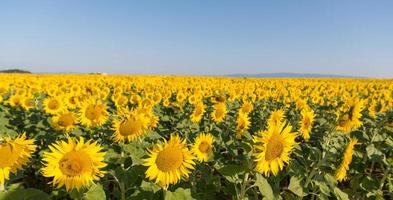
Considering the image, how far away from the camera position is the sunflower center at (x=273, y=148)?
133 inches

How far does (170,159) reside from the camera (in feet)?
10.6

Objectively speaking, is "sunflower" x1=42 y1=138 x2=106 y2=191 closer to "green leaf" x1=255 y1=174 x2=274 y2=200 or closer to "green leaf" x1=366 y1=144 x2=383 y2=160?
"green leaf" x1=255 y1=174 x2=274 y2=200

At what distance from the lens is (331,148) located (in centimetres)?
423

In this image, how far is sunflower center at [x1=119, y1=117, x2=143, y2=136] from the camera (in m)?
4.30

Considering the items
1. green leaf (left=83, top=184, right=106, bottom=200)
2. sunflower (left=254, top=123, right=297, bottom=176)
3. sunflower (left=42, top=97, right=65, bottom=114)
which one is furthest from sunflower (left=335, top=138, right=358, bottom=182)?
sunflower (left=42, top=97, right=65, bottom=114)

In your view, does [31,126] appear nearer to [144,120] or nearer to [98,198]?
[144,120]

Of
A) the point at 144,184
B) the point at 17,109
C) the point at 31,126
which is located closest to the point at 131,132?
the point at 144,184

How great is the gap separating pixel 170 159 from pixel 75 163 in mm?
699

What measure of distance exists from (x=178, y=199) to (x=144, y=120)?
146 centimetres


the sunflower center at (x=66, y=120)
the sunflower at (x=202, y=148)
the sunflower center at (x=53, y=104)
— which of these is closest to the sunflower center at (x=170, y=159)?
the sunflower at (x=202, y=148)

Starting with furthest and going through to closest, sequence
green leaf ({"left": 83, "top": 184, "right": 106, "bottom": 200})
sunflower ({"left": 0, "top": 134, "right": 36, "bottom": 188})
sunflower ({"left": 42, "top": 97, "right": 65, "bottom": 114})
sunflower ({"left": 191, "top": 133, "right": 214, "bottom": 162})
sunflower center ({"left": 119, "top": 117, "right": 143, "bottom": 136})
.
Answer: sunflower ({"left": 42, "top": 97, "right": 65, "bottom": 114}) → sunflower ({"left": 191, "top": 133, "right": 214, "bottom": 162}) → sunflower center ({"left": 119, "top": 117, "right": 143, "bottom": 136}) → green leaf ({"left": 83, "top": 184, "right": 106, "bottom": 200}) → sunflower ({"left": 0, "top": 134, "right": 36, "bottom": 188})

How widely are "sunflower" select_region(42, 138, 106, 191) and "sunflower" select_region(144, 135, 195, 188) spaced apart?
428 millimetres

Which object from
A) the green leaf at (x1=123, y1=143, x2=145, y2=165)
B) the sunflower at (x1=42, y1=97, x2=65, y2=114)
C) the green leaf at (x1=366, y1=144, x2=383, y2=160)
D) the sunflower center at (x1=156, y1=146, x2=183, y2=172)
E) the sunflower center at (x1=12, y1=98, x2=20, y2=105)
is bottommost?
the green leaf at (x1=366, y1=144, x2=383, y2=160)

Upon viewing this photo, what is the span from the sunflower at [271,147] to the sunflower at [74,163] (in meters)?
1.22
